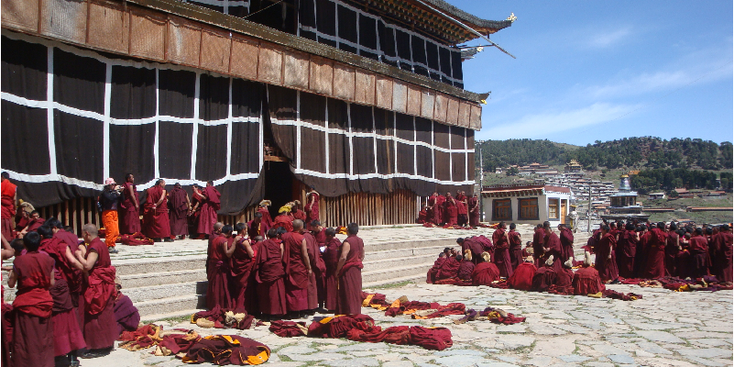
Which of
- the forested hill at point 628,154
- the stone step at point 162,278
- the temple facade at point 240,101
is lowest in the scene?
the stone step at point 162,278

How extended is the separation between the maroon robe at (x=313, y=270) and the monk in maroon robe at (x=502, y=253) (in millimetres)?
5463

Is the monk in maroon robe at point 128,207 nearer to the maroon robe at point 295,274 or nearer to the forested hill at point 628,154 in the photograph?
the maroon robe at point 295,274

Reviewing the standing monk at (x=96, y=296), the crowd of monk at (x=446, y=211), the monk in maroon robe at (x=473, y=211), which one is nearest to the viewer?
the standing monk at (x=96, y=296)

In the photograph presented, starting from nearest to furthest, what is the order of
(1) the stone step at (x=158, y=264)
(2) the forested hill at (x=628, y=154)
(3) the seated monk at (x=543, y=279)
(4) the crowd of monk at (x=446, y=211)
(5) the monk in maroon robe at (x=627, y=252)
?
(1) the stone step at (x=158, y=264)
(3) the seated monk at (x=543, y=279)
(5) the monk in maroon robe at (x=627, y=252)
(4) the crowd of monk at (x=446, y=211)
(2) the forested hill at (x=628, y=154)

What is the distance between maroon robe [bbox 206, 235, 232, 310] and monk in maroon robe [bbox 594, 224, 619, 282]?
27.7 ft

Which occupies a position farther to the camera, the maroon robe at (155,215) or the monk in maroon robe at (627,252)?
the monk in maroon robe at (627,252)

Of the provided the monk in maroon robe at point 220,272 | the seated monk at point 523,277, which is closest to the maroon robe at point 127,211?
the monk in maroon robe at point 220,272

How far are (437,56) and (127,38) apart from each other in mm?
12052

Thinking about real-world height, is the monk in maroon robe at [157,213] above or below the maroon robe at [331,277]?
above

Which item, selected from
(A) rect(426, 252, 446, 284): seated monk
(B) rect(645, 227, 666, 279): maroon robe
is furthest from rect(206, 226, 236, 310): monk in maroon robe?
(B) rect(645, 227, 666, 279): maroon robe

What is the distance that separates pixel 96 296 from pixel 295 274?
9.19 feet

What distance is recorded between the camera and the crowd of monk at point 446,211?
59.1 feet

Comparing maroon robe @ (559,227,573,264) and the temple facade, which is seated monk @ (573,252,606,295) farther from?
the temple facade

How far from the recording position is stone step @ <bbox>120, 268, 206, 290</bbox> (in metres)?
7.16
